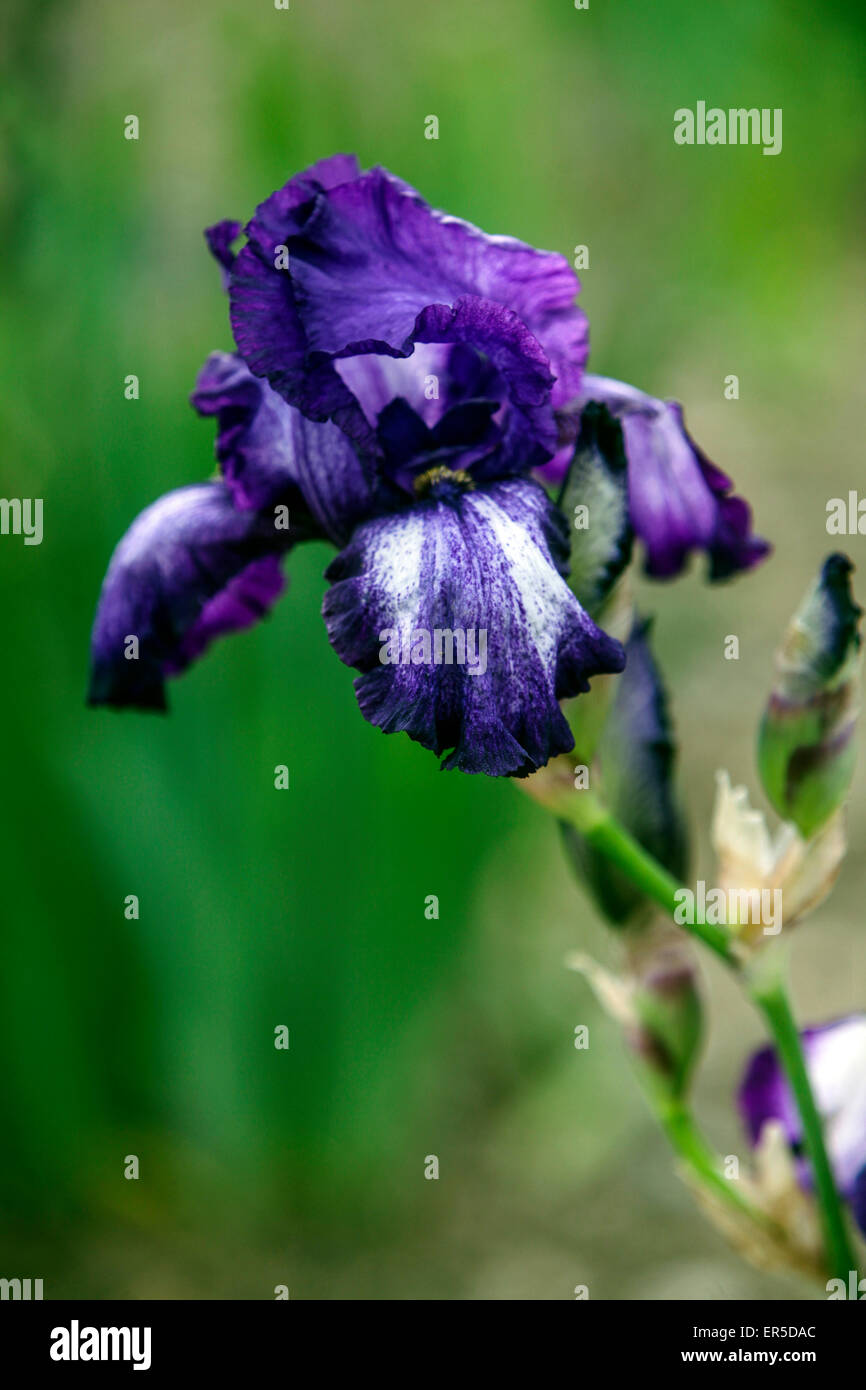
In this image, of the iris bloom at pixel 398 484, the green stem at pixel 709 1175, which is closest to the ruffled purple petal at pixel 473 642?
the iris bloom at pixel 398 484

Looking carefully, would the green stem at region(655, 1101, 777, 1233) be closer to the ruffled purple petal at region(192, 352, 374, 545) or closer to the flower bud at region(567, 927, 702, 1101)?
the flower bud at region(567, 927, 702, 1101)

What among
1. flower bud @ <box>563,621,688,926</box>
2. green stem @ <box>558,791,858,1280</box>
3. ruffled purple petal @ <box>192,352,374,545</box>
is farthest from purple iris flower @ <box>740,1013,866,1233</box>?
ruffled purple petal @ <box>192,352,374,545</box>

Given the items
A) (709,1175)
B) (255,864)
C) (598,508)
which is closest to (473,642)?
(598,508)

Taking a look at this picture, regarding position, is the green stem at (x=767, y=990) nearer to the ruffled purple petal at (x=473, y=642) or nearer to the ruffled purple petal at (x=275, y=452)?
the ruffled purple petal at (x=473, y=642)

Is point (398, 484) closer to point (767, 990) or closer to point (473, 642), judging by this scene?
point (473, 642)

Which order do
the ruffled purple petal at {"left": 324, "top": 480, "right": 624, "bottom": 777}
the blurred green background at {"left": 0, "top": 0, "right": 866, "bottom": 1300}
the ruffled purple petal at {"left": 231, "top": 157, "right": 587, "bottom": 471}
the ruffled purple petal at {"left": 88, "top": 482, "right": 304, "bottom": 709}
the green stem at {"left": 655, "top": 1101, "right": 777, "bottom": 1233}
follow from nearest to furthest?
the ruffled purple petal at {"left": 324, "top": 480, "right": 624, "bottom": 777}
the ruffled purple petal at {"left": 231, "top": 157, "right": 587, "bottom": 471}
the ruffled purple petal at {"left": 88, "top": 482, "right": 304, "bottom": 709}
the green stem at {"left": 655, "top": 1101, "right": 777, "bottom": 1233}
the blurred green background at {"left": 0, "top": 0, "right": 866, "bottom": 1300}

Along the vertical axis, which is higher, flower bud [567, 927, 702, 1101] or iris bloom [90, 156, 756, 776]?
iris bloom [90, 156, 756, 776]
